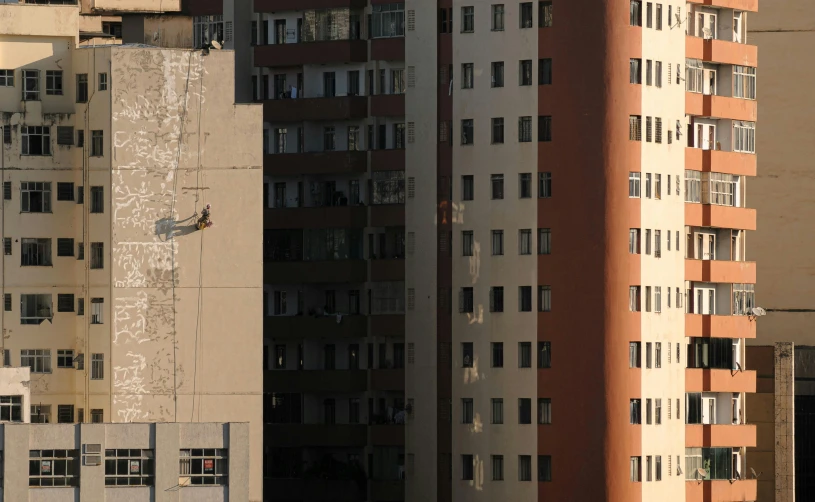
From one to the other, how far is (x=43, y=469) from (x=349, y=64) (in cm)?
3177

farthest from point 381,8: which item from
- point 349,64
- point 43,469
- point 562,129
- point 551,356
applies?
point 43,469

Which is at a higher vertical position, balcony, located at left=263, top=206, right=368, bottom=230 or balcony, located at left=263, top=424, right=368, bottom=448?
balcony, located at left=263, top=206, right=368, bottom=230

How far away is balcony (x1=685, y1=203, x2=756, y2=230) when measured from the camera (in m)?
110

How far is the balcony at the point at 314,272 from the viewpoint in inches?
4481

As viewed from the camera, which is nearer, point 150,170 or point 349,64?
point 150,170

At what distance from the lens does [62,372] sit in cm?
10419

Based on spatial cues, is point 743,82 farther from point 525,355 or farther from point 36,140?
point 36,140

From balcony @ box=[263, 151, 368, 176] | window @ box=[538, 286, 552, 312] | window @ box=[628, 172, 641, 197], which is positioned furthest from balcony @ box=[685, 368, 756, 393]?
balcony @ box=[263, 151, 368, 176]

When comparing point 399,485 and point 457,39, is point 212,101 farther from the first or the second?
point 399,485

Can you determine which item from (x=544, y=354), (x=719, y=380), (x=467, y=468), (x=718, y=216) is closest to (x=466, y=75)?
(x=544, y=354)

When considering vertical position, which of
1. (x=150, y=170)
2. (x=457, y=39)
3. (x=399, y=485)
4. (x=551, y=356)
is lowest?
(x=399, y=485)

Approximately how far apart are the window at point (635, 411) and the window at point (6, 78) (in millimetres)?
33427

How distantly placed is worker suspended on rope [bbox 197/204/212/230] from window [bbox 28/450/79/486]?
45.1 feet

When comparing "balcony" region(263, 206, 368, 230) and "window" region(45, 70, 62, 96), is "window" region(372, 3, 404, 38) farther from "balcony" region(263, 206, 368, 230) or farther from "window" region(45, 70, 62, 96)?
"window" region(45, 70, 62, 96)
